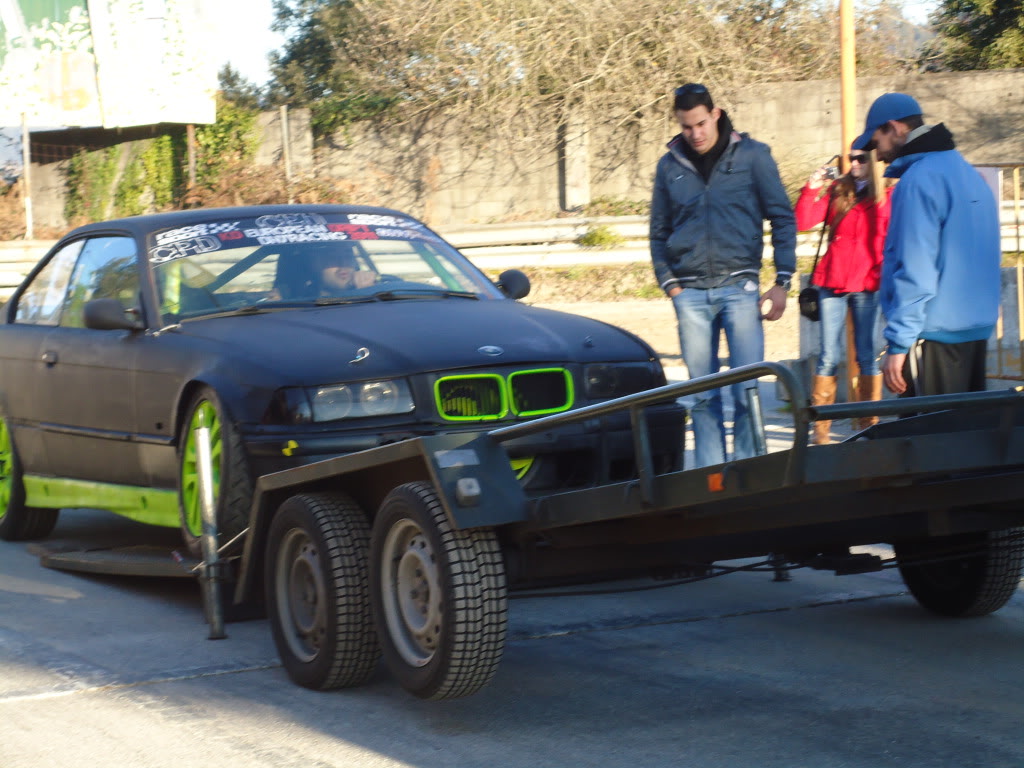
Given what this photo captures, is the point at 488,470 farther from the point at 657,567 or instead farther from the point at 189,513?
the point at 189,513

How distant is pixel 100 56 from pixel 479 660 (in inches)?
1129

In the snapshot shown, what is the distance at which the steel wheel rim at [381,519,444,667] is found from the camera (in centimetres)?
424

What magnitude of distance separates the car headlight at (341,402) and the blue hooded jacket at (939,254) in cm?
180

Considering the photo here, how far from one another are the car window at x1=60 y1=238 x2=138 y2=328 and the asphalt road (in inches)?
57.7

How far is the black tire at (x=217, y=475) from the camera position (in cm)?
530

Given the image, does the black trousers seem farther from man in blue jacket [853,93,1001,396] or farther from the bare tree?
the bare tree

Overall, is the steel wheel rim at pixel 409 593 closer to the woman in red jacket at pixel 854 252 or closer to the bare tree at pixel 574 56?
the woman in red jacket at pixel 854 252

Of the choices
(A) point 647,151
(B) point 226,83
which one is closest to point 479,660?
(A) point 647,151

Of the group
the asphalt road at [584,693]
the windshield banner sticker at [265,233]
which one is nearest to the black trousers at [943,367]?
the asphalt road at [584,693]

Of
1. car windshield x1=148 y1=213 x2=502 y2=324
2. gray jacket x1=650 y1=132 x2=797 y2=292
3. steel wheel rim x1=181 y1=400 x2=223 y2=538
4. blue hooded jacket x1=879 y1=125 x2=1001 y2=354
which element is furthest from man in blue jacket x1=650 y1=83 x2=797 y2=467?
steel wheel rim x1=181 y1=400 x2=223 y2=538

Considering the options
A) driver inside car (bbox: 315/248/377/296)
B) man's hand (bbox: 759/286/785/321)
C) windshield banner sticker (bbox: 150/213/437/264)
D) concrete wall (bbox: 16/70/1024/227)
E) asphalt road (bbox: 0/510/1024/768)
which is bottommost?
asphalt road (bbox: 0/510/1024/768)

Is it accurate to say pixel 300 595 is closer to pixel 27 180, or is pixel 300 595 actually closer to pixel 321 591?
pixel 321 591

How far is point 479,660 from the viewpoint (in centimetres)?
409

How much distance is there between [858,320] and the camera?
30.0 feet
